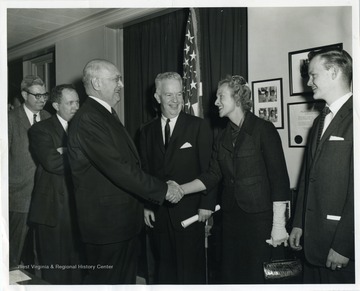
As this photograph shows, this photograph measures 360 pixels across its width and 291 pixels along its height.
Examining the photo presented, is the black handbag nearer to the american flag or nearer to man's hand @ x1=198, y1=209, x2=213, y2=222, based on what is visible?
man's hand @ x1=198, y1=209, x2=213, y2=222

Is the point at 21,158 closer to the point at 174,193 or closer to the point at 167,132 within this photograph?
the point at 167,132

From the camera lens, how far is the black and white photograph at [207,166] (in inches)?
58.1

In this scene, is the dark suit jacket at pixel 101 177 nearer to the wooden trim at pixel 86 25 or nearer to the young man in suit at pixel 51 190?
the young man in suit at pixel 51 190

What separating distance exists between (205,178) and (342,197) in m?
0.80

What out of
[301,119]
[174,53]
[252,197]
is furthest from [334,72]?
[174,53]

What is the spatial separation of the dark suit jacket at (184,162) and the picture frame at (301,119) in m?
0.68

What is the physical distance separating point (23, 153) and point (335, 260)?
82.8 inches

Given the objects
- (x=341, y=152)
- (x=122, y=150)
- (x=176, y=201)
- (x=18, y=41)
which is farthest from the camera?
(x=18, y=41)

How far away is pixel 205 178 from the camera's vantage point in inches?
79.5

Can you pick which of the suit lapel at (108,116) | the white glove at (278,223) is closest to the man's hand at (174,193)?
the suit lapel at (108,116)

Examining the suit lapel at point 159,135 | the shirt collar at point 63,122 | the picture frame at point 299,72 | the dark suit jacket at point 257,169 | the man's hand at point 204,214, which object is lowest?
the man's hand at point 204,214

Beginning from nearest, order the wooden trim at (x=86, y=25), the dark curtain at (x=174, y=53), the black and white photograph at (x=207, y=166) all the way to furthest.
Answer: the black and white photograph at (x=207, y=166), the dark curtain at (x=174, y=53), the wooden trim at (x=86, y=25)
